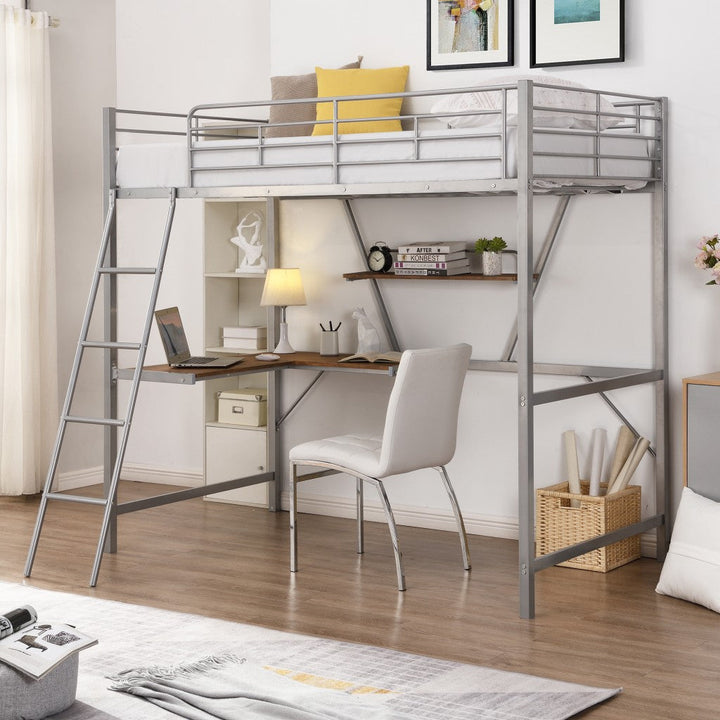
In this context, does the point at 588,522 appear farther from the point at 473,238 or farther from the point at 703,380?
the point at 473,238

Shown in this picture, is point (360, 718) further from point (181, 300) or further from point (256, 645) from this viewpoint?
point (181, 300)

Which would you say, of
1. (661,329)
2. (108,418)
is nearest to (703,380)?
(661,329)

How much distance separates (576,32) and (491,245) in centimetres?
89

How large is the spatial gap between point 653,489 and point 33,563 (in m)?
2.44

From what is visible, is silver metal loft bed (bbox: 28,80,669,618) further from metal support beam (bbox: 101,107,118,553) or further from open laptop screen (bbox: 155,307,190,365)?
open laptop screen (bbox: 155,307,190,365)

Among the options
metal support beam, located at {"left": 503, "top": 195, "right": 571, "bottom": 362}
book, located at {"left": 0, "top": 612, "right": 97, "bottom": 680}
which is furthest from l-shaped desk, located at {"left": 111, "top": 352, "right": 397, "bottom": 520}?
book, located at {"left": 0, "top": 612, "right": 97, "bottom": 680}

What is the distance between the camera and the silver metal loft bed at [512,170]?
12.8 ft

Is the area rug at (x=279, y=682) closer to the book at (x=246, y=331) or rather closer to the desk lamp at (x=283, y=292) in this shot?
the desk lamp at (x=283, y=292)

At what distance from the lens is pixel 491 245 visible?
191 inches

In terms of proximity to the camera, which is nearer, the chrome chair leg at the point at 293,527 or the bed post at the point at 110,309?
the chrome chair leg at the point at 293,527

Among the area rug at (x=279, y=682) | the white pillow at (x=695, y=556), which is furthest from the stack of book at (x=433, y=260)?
the area rug at (x=279, y=682)

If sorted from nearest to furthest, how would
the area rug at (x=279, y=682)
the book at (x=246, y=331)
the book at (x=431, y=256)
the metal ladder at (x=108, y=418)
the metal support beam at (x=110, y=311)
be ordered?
1. the area rug at (x=279, y=682)
2. the metal ladder at (x=108, y=418)
3. the metal support beam at (x=110, y=311)
4. the book at (x=431, y=256)
5. the book at (x=246, y=331)

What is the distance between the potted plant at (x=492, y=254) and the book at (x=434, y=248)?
3.9 inches

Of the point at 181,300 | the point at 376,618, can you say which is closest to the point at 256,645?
the point at 376,618
